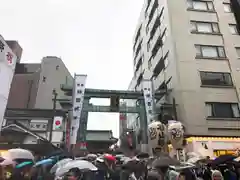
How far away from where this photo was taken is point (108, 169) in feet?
27.8

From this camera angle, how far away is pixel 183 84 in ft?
65.2

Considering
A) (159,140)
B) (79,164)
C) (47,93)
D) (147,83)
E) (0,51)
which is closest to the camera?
(0,51)

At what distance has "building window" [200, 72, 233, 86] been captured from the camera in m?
20.6

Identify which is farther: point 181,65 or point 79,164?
point 181,65

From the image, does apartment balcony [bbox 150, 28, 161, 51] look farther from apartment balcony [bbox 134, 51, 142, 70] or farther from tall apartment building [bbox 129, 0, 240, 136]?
A: apartment balcony [bbox 134, 51, 142, 70]

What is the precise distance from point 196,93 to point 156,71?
24.2ft

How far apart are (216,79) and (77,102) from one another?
12854 mm

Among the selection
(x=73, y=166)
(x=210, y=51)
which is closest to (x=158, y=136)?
(x=73, y=166)

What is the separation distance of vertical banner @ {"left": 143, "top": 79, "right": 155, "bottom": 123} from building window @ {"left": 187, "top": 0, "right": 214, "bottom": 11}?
1026 cm

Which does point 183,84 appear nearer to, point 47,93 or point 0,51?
point 0,51

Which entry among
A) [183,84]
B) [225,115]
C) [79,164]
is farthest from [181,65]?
[79,164]

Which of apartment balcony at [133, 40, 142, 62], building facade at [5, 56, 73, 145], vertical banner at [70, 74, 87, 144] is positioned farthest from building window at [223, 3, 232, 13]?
building facade at [5, 56, 73, 145]

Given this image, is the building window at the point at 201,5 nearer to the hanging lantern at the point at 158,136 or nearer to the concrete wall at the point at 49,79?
the hanging lantern at the point at 158,136

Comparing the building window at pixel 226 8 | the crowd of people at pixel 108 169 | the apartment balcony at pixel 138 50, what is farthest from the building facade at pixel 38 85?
the crowd of people at pixel 108 169
